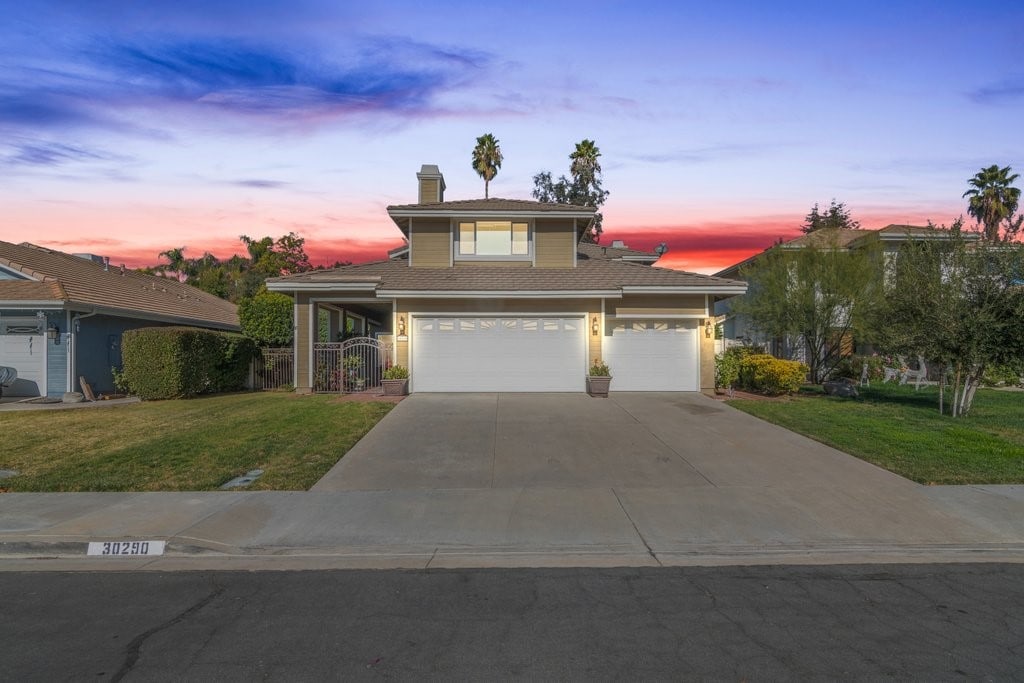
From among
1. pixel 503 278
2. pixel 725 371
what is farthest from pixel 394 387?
pixel 725 371

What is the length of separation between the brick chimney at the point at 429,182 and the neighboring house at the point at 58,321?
10088mm

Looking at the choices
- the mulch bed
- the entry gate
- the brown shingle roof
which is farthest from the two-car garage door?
the brown shingle roof

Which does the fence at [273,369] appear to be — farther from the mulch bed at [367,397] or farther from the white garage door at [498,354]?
the white garage door at [498,354]

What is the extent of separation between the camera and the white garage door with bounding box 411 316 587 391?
1834 cm

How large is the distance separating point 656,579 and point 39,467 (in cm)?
939

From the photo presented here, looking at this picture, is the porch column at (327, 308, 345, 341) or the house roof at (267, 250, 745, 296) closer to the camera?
the house roof at (267, 250, 745, 296)

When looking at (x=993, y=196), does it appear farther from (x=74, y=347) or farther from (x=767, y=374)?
(x=74, y=347)

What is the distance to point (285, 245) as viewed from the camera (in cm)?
4781

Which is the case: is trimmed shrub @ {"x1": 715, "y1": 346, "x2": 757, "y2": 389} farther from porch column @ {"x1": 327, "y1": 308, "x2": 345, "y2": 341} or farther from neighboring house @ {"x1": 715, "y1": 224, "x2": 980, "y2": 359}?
porch column @ {"x1": 327, "y1": 308, "x2": 345, "y2": 341}

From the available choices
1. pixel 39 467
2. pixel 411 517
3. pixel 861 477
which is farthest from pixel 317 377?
pixel 861 477

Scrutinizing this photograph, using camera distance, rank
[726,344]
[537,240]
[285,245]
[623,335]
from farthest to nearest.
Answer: [285,245], [726,344], [537,240], [623,335]

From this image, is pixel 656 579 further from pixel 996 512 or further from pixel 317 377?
pixel 317 377

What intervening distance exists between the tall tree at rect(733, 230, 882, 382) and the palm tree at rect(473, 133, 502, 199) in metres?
20.5

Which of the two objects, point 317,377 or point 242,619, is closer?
point 242,619
